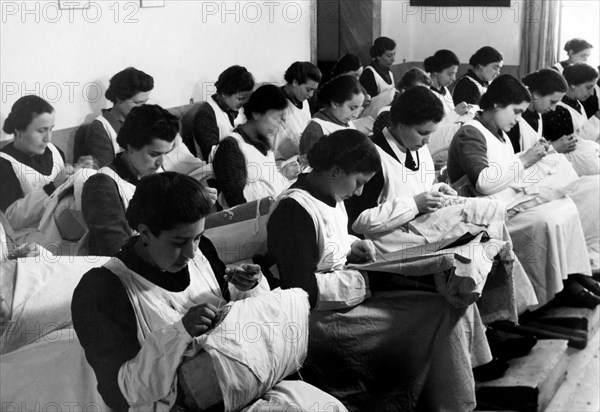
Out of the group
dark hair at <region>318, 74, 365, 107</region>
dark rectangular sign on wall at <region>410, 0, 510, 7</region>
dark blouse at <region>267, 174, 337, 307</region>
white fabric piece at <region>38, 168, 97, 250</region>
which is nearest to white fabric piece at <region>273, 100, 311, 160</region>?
dark hair at <region>318, 74, 365, 107</region>

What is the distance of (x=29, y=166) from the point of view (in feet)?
11.4

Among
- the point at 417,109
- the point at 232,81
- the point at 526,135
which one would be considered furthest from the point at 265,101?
the point at 526,135

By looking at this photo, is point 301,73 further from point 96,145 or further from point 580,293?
point 580,293

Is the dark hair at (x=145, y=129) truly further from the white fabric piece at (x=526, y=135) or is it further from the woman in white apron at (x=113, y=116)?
the white fabric piece at (x=526, y=135)

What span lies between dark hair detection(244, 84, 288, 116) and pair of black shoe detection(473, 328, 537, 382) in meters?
1.32

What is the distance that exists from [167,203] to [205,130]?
2942 mm

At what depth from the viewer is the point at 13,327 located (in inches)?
90.7

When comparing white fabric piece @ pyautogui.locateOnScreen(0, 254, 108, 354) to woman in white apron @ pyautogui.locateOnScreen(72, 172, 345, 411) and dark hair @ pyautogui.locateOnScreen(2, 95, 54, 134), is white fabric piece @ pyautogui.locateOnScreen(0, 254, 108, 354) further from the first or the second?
dark hair @ pyautogui.locateOnScreen(2, 95, 54, 134)

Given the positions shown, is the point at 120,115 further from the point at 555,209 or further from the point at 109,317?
the point at 109,317

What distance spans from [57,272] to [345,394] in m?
0.94

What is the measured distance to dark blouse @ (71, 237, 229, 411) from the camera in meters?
1.86

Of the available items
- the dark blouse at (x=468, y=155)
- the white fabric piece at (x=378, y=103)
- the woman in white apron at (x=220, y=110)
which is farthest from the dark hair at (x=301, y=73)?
the dark blouse at (x=468, y=155)

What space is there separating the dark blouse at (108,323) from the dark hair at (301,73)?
3.89m

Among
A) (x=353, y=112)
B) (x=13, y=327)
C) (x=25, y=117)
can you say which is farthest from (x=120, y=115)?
(x=13, y=327)
